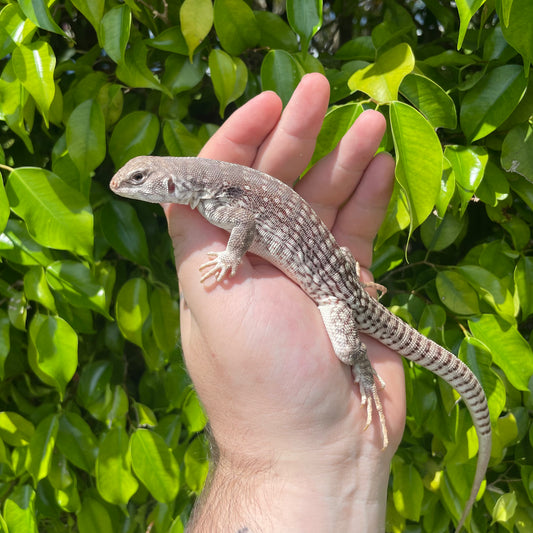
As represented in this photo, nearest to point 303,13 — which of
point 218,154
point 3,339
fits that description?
point 218,154

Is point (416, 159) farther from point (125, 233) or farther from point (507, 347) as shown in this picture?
point (125, 233)

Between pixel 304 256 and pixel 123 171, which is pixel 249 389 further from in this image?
pixel 123 171

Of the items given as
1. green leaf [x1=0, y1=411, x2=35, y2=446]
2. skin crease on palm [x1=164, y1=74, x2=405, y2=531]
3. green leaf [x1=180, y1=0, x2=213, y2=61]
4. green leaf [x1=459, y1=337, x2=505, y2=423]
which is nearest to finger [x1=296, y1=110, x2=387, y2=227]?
skin crease on palm [x1=164, y1=74, x2=405, y2=531]

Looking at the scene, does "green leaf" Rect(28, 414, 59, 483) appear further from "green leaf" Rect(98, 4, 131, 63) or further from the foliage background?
A: "green leaf" Rect(98, 4, 131, 63)

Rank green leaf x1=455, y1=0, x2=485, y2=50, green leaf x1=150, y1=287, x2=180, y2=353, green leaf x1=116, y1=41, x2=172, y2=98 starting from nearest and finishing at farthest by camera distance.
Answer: green leaf x1=455, y1=0, x2=485, y2=50, green leaf x1=116, y1=41, x2=172, y2=98, green leaf x1=150, y1=287, x2=180, y2=353

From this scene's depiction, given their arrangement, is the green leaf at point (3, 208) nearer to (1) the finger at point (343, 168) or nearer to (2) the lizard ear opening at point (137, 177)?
(2) the lizard ear opening at point (137, 177)

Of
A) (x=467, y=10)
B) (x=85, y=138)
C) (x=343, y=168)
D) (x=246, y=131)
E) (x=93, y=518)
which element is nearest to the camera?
(x=467, y=10)

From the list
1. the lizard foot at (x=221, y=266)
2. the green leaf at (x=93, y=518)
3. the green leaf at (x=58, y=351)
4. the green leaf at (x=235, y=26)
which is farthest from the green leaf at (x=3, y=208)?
the green leaf at (x=93, y=518)
